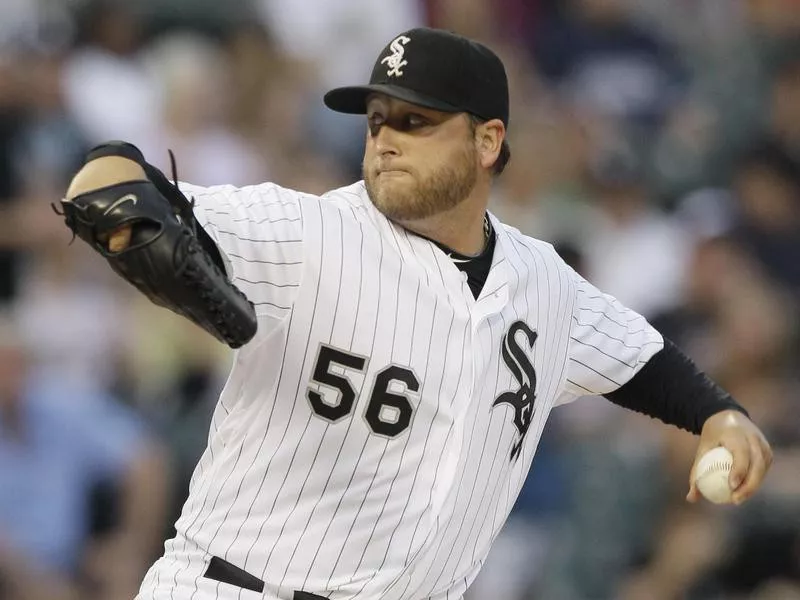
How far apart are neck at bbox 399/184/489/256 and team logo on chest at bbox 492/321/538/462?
0.81 feet

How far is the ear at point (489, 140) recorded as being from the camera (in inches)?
140

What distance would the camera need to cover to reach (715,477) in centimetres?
335

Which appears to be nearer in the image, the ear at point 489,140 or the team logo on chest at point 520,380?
the team logo on chest at point 520,380

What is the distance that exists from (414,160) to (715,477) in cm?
103

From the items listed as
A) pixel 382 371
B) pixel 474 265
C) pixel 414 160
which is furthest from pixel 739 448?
pixel 414 160

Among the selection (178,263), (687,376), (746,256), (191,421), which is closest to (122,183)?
(178,263)

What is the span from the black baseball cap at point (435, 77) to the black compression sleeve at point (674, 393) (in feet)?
2.71

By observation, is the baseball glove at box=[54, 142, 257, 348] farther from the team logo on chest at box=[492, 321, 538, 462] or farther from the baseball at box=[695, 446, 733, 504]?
the baseball at box=[695, 446, 733, 504]

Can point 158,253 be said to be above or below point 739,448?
above

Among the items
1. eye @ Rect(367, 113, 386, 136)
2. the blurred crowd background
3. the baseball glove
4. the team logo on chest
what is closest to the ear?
eye @ Rect(367, 113, 386, 136)

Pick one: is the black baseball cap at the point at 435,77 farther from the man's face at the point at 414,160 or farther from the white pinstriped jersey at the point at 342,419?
the white pinstriped jersey at the point at 342,419

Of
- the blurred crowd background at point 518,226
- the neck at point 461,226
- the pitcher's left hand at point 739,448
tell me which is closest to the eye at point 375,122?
the neck at point 461,226

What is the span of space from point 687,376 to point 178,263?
1745 millimetres

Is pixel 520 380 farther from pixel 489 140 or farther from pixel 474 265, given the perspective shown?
pixel 489 140
